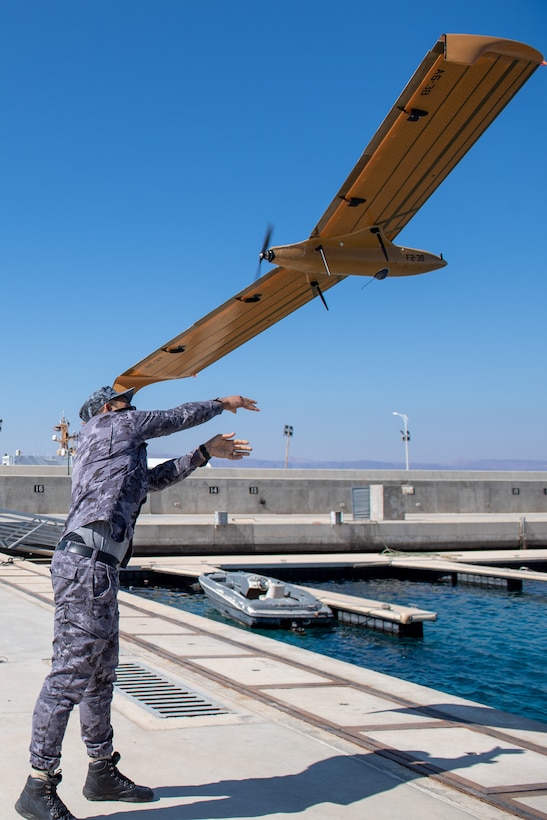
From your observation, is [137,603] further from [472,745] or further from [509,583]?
[509,583]

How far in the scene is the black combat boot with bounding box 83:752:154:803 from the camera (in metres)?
5.11

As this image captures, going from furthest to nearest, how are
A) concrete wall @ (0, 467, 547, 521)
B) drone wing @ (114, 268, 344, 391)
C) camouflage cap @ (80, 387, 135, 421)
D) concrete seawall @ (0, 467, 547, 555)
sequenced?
concrete wall @ (0, 467, 547, 521)
concrete seawall @ (0, 467, 547, 555)
drone wing @ (114, 268, 344, 391)
camouflage cap @ (80, 387, 135, 421)

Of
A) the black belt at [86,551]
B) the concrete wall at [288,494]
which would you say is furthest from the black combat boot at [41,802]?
the concrete wall at [288,494]

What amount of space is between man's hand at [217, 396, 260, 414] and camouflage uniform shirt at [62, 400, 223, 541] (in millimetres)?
216

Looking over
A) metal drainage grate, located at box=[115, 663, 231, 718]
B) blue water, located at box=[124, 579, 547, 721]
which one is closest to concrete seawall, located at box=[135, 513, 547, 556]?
blue water, located at box=[124, 579, 547, 721]

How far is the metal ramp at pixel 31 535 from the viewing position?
2986 cm

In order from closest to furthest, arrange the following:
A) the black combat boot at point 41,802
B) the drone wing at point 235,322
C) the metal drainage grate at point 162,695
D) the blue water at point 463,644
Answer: the black combat boot at point 41,802 < the metal drainage grate at point 162,695 < the drone wing at point 235,322 < the blue water at point 463,644

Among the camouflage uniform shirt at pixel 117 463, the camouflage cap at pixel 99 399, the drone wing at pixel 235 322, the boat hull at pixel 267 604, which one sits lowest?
the boat hull at pixel 267 604

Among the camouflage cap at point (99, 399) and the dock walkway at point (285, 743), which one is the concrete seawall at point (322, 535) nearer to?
the dock walkway at point (285, 743)

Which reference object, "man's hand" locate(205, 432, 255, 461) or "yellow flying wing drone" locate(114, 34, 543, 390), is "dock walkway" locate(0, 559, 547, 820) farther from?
"yellow flying wing drone" locate(114, 34, 543, 390)

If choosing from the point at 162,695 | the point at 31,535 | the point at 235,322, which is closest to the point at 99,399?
the point at 162,695

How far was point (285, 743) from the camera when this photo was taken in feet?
21.1

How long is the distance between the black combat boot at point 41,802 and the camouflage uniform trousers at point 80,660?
93 millimetres

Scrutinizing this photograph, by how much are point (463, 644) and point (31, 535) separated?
18.1 m
